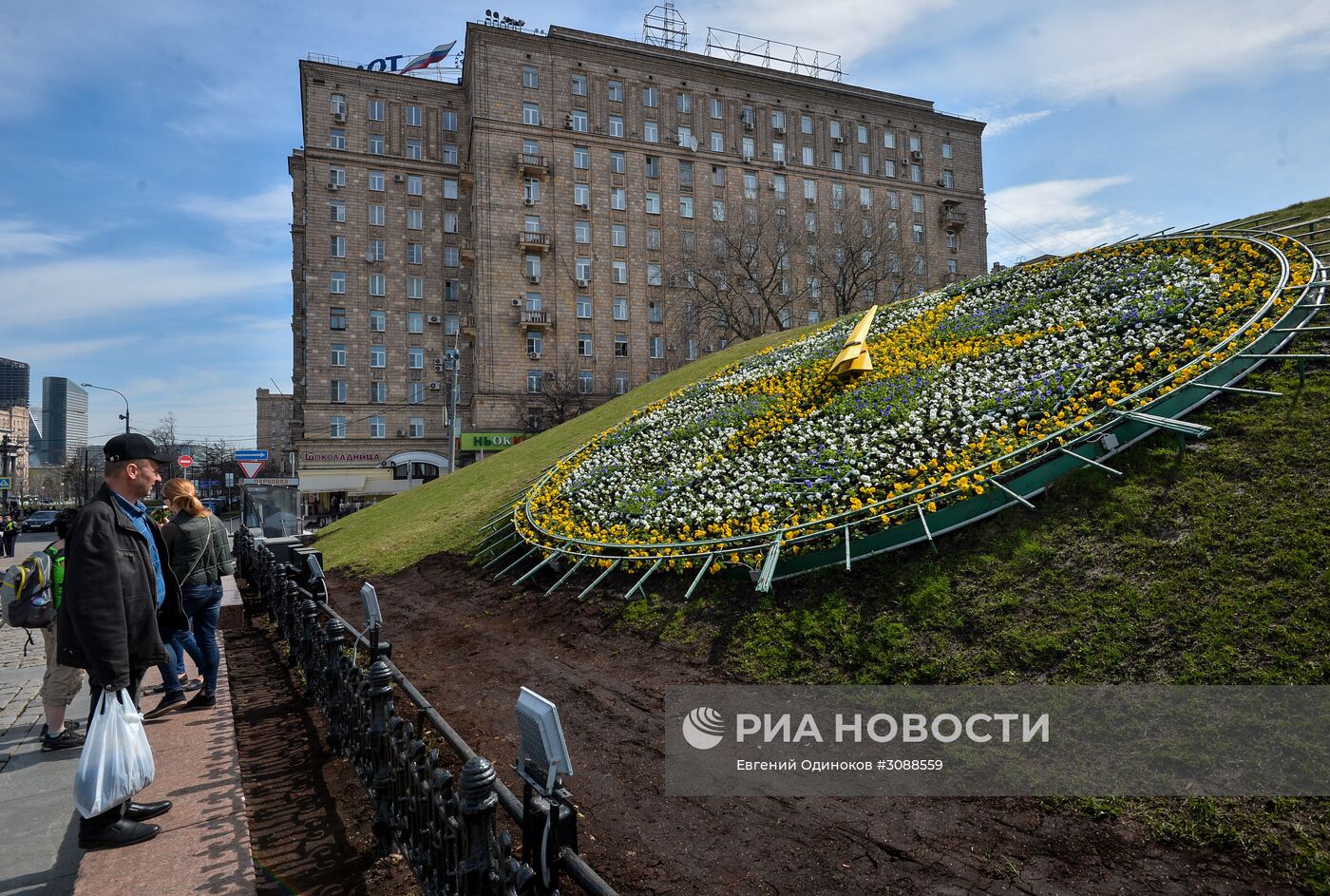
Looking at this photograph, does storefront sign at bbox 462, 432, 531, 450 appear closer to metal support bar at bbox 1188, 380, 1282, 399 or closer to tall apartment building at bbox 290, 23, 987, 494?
tall apartment building at bbox 290, 23, 987, 494

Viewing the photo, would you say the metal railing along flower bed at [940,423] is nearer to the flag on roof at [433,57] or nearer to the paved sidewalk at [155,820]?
the paved sidewalk at [155,820]

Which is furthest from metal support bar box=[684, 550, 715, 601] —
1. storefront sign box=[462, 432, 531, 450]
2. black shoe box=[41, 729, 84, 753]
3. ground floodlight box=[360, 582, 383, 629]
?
storefront sign box=[462, 432, 531, 450]

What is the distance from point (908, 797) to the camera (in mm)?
4547

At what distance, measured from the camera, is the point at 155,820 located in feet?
13.9

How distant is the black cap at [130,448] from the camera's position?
4316 mm

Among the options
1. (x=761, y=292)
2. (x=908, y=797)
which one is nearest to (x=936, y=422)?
(x=908, y=797)

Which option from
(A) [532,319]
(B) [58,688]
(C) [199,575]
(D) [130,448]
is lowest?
(B) [58,688]

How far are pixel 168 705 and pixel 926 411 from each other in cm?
867

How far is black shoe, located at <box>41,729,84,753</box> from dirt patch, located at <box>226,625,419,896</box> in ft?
3.62

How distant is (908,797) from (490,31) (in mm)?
47792

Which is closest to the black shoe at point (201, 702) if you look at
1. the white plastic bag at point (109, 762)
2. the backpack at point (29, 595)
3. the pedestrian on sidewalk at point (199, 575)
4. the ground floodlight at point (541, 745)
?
the pedestrian on sidewalk at point (199, 575)

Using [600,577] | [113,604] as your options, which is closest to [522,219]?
[600,577]

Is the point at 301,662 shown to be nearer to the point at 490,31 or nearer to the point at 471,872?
the point at 471,872

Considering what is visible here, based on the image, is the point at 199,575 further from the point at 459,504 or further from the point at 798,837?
the point at 459,504
